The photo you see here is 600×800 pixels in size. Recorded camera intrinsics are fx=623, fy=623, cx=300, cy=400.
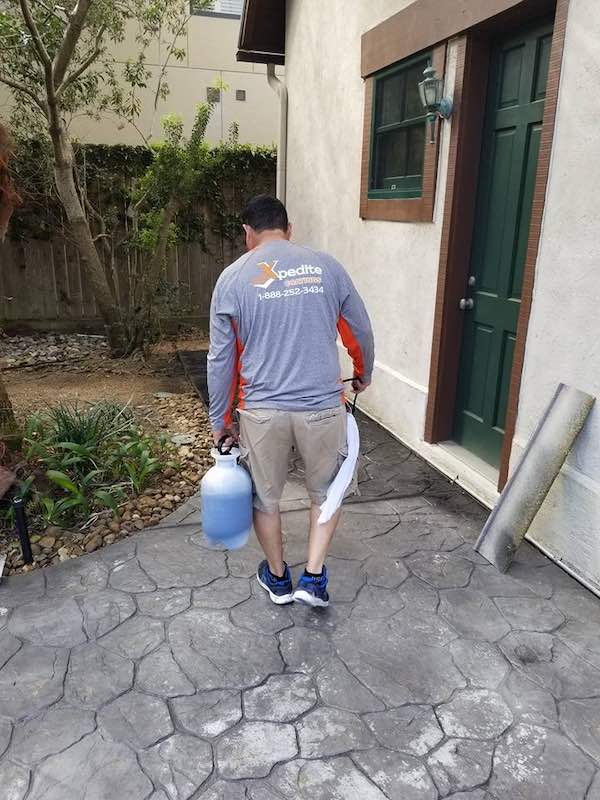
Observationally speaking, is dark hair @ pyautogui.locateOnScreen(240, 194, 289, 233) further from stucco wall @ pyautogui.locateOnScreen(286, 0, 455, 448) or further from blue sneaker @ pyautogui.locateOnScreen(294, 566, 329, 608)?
stucco wall @ pyautogui.locateOnScreen(286, 0, 455, 448)

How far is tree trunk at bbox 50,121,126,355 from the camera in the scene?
656cm

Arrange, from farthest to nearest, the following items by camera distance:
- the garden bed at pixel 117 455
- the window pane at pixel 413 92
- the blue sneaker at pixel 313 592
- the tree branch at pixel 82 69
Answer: the tree branch at pixel 82 69, the window pane at pixel 413 92, the garden bed at pixel 117 455, the blue sneaker at pixel 313 592

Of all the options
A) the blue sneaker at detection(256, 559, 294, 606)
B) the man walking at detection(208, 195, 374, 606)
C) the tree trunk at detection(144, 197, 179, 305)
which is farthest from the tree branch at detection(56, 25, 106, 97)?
the blue sneaker at detection(256, 559, 294, 606)

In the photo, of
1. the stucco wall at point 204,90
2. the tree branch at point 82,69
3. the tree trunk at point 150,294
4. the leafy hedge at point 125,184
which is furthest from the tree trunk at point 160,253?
the stucco wall at point 204,90

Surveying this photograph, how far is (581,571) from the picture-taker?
308 cm

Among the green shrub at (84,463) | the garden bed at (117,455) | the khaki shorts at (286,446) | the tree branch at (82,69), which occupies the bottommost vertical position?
the garden bed at (117,455)

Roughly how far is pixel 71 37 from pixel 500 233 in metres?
4.26

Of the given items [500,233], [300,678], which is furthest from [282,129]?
[300,678]

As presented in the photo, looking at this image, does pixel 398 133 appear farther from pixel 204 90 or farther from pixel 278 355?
pixel 204 90

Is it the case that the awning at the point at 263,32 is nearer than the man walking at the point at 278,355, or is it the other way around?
the man walking at the point at 278,355

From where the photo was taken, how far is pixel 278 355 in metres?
2.56

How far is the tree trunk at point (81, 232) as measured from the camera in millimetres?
6559

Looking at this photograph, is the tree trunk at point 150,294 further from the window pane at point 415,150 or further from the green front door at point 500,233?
the green front door at point 500,233

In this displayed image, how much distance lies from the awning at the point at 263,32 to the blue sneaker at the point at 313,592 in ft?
21.8
